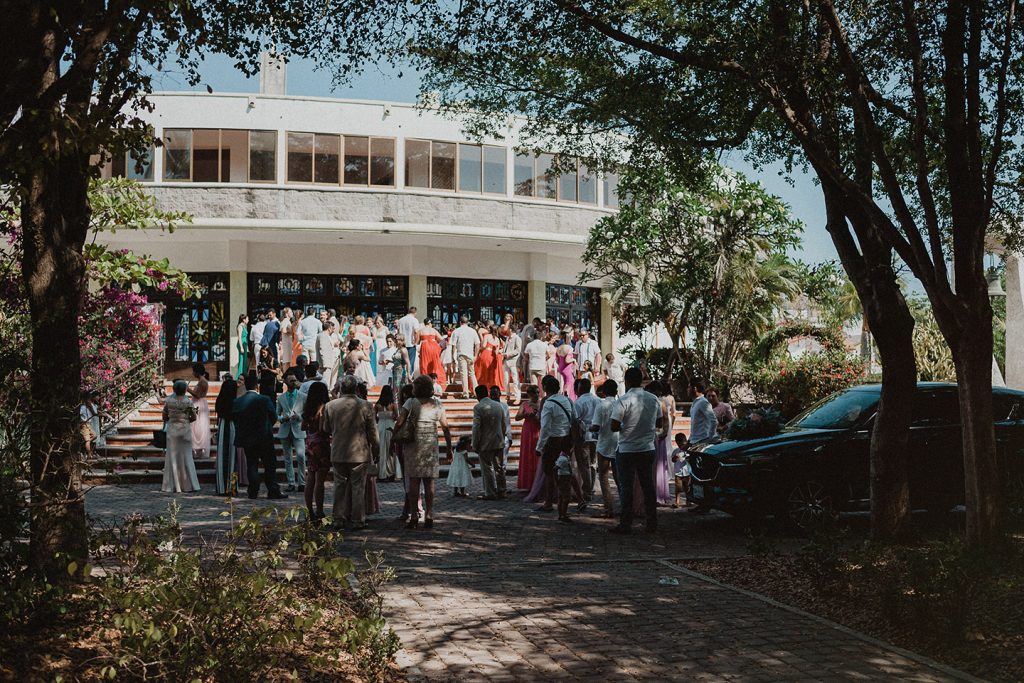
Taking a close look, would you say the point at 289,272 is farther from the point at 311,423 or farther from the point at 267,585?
the point at 267,585

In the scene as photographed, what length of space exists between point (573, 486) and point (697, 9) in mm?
6400

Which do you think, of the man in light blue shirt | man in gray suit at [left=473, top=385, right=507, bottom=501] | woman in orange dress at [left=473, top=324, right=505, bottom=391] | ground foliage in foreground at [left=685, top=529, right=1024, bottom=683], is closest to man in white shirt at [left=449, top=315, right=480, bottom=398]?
woman in orange dress at [left=473, top=324, right=505, bottom=391]

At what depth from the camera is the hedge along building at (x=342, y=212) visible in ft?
101

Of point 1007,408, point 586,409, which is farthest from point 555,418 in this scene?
point 1007,408

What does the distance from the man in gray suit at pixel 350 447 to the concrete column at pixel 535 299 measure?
23959mm

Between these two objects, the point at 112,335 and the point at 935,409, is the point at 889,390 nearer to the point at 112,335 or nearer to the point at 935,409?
the point at 935,409

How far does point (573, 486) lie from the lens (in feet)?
45.4

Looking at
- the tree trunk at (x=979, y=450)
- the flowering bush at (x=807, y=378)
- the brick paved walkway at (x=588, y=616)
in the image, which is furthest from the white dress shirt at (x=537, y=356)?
the tree trunk at (x=979, y=450)

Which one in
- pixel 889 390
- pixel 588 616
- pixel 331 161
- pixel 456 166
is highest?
pixel 456 166

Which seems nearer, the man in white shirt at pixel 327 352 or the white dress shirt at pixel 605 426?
the white dress shirt at pixel 605 426

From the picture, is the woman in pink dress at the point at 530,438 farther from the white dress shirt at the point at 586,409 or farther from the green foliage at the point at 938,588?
the green foliage at the point at 938,588

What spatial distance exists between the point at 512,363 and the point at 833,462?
42.8 feet

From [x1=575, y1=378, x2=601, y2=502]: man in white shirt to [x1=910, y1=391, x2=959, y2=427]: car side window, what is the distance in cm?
406

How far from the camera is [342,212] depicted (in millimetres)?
31047
